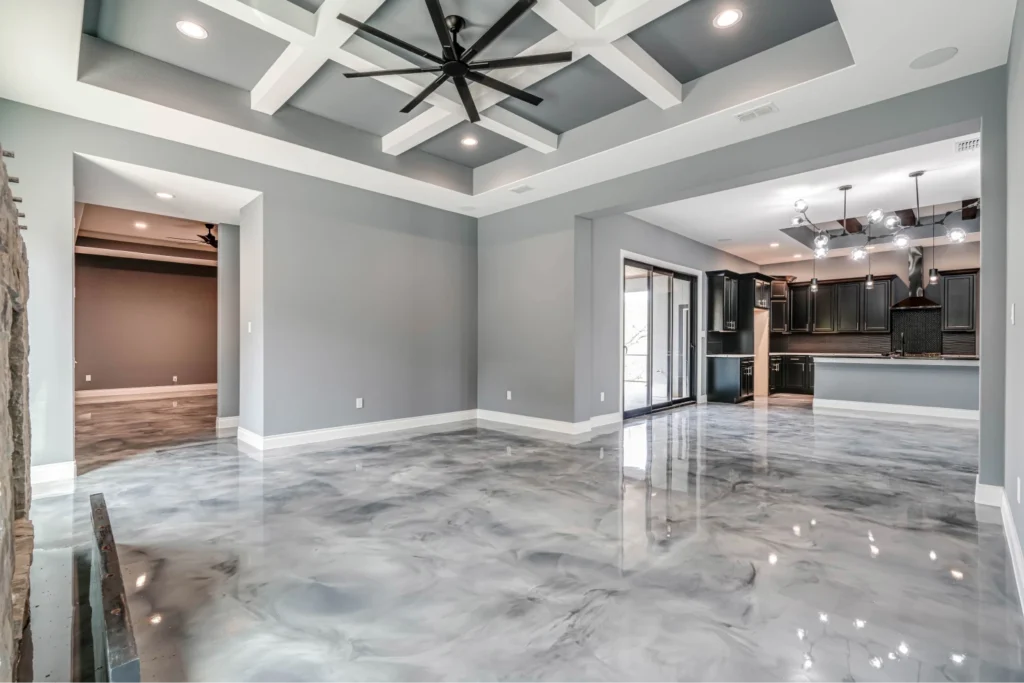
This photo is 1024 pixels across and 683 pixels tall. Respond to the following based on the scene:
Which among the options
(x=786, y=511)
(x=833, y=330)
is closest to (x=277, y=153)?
(x=786, y=511)

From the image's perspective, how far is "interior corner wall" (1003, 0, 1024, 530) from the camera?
7.74 feet

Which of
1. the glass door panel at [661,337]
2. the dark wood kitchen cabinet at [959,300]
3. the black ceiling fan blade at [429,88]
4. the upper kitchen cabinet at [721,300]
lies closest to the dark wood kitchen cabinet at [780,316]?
the upper kitchen cabinet at [721,300]

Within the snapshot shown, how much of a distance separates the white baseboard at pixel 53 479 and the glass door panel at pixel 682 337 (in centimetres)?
780

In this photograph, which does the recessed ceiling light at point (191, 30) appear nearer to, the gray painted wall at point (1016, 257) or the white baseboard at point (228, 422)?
the white baseboard at point (228, 422)

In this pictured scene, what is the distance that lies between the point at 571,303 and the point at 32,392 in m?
5.07

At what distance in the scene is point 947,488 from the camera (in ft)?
12.4

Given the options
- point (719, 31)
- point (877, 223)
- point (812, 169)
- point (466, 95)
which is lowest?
Result: point (812, 169)

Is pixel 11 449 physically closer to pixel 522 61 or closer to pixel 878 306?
pixel 522 61

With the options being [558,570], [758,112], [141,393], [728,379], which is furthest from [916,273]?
[141,393]

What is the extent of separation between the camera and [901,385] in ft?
24.7

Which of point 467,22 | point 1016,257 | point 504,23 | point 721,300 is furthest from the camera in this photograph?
point 721,300

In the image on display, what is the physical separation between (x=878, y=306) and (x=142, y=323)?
595 inches

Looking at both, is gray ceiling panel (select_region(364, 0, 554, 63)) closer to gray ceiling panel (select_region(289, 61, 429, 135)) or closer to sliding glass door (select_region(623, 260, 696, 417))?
gray ceiling panel (select_region(289, 61, 429, 135))

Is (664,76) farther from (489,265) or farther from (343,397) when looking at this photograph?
Result: (343,397)
